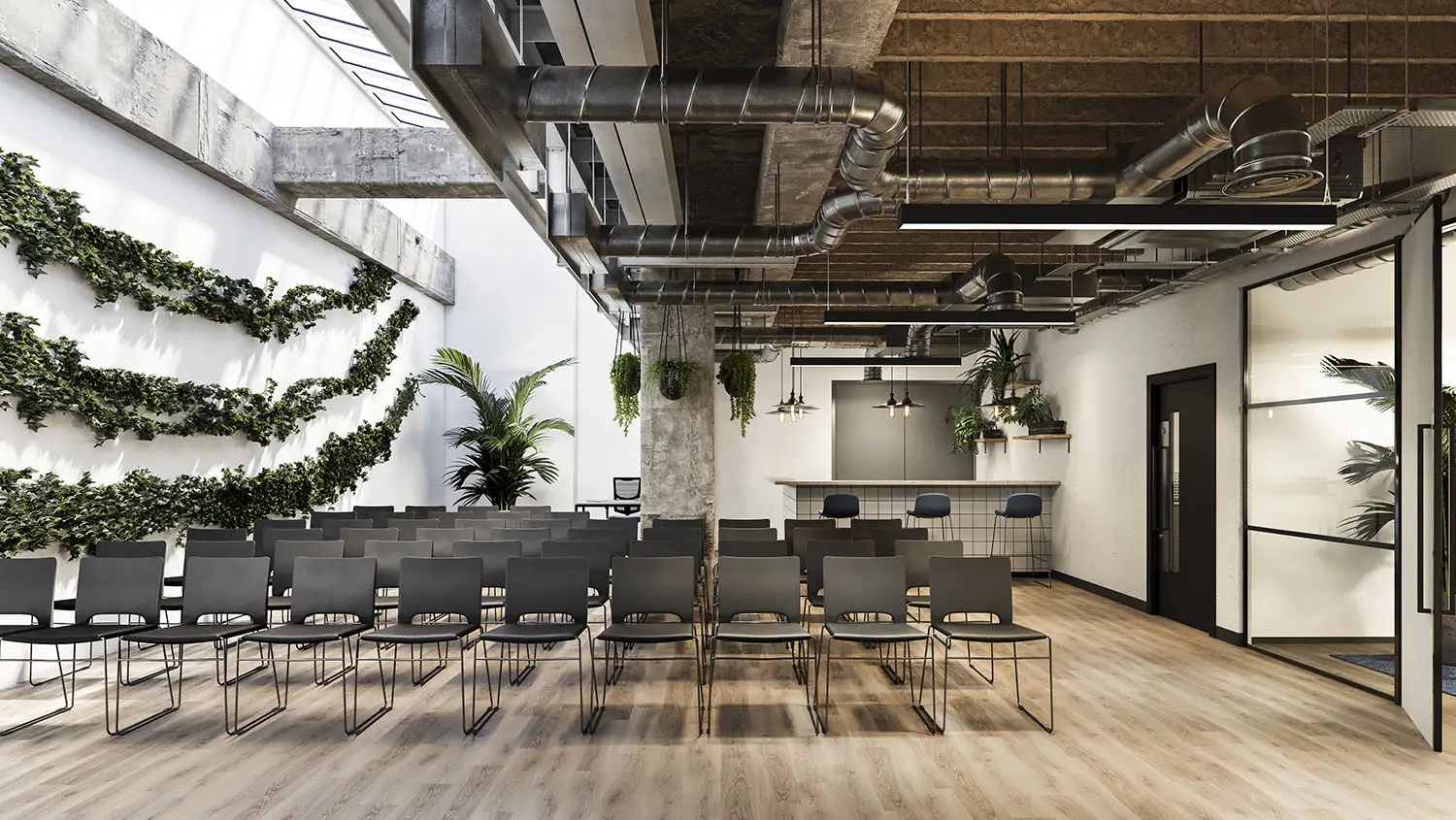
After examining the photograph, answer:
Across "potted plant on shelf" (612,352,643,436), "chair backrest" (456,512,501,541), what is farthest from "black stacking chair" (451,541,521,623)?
"potted plant on shelf" (612,352,643,436)

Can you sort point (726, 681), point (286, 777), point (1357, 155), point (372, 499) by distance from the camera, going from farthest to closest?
1. point (372, 499)
2. point (726, 681)
3. point (1357, 155)
4. point (286, 777)

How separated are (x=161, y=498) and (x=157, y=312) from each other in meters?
1.52

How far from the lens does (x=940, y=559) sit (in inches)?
237

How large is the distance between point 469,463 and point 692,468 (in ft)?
21.4

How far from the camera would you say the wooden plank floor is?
4223mm

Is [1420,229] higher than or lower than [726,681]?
higher

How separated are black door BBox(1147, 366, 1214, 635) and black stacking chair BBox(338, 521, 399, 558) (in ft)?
22.9

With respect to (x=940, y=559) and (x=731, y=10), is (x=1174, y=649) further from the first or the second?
(x=731, y=10)

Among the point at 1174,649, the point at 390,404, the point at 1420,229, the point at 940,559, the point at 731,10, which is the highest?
the point at 731,10

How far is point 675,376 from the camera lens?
398 inches

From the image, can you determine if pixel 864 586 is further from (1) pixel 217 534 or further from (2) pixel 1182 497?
(1) pixel 217 534

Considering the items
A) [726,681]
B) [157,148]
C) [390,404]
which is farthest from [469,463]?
[726,681]

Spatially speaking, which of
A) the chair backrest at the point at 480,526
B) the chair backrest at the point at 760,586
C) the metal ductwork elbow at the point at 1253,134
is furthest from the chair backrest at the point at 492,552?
the metal ductwork elbow at the point at 1253,134

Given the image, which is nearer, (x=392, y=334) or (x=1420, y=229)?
(x=1420, y=229)
